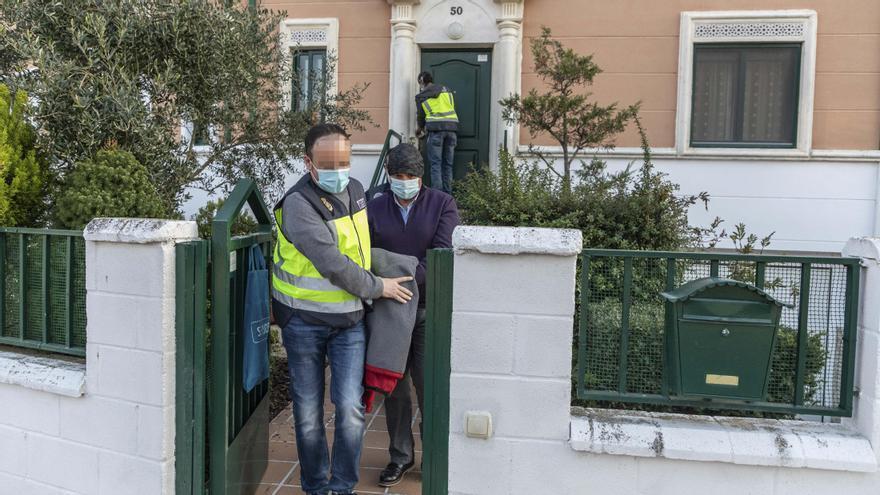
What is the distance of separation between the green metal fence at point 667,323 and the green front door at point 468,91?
637cm

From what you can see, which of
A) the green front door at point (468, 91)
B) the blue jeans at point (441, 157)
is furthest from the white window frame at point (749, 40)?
the blue jeans at point (441, 157)

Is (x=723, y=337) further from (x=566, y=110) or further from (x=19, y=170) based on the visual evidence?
(x=566, y=110)

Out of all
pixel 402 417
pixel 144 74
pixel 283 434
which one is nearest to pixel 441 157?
pixel 144 74

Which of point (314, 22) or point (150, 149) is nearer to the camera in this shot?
point (150, 149)

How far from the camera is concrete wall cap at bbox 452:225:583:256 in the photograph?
268 cm

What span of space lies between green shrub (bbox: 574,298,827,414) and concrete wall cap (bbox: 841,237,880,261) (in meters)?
0.36

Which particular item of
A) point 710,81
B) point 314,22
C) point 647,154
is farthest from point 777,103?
point 314,22

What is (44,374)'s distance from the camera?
328 cm

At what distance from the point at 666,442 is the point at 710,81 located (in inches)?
289

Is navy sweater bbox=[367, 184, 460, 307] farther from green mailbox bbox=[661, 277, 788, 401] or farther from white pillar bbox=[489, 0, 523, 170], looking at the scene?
white pillar bbox=[489, 0, 523, 170]

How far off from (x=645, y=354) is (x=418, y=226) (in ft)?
4.33

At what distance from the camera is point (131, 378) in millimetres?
3033

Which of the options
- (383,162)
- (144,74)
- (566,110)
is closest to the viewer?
(144,74)

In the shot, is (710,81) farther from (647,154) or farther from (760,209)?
(647,154)
